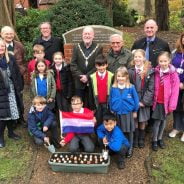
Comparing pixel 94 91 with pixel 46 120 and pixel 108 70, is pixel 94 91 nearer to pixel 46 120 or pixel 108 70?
pixel 108 70

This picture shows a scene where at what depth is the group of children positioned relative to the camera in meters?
5.55

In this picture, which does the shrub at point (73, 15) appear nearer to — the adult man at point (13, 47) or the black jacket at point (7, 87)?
the adult man at point (13, 47)

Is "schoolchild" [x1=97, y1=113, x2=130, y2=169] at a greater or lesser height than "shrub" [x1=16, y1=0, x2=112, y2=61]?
lesser

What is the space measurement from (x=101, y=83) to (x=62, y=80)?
880 mm

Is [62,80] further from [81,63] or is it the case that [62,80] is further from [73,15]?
[73,15]

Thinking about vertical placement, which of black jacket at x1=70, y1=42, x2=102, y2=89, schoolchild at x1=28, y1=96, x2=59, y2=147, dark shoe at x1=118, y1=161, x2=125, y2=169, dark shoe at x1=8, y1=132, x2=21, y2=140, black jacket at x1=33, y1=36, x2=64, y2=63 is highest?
black jacket at x1=33, y1=36, x2=64, y2=63

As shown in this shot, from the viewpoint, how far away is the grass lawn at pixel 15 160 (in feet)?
18.0

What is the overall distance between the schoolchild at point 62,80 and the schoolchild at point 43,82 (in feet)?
0.57

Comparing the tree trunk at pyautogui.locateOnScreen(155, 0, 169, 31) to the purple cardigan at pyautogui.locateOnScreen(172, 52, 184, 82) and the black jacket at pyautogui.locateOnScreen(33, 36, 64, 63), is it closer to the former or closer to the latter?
the black jacket at pyautogui.locateOnScreen(33, 36, 64, 63)

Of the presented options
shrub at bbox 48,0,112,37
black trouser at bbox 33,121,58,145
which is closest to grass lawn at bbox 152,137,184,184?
black trouser at bbox 33,121,58,145

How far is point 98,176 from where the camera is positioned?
5.42 meters

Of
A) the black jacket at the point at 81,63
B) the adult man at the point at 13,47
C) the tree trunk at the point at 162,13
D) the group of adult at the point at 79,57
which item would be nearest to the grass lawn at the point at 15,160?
the group of adult at the point at 79,57

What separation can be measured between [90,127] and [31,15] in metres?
7.52

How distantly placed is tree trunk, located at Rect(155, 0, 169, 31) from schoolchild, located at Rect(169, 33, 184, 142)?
32.7ft
